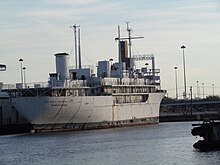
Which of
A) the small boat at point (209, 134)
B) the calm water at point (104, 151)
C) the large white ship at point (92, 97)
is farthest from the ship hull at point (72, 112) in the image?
the small boat at point (209, 134)

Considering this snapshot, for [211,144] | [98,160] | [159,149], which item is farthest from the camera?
[159,149]

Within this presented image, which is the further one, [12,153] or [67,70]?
[67,70]

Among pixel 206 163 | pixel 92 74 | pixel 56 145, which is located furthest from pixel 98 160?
pixel 92 74

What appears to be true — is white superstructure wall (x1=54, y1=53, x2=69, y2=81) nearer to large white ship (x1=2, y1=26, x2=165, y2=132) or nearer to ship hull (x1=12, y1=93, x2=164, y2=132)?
large white ship (x1=2, y1=26, x2=165, y2=132)

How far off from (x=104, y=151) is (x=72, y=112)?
36.5 meters

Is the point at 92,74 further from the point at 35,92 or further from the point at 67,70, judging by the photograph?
the point at 35,92

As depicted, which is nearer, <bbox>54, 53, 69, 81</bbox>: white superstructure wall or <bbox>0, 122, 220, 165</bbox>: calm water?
<bbox>0, 122, 220, 165</bbox>: calm water

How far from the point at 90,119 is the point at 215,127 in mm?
46750

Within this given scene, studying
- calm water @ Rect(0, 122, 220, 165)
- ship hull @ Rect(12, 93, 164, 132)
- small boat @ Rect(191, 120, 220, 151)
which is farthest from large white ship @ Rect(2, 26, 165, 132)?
small boat @ Rect(191, 120, 220, 151)

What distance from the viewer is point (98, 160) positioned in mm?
53375

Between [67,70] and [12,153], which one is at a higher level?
[67,70]

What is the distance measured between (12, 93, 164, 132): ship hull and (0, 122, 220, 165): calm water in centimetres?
1495

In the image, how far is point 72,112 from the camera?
9669 cm

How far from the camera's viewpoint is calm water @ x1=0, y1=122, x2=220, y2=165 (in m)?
52.2
